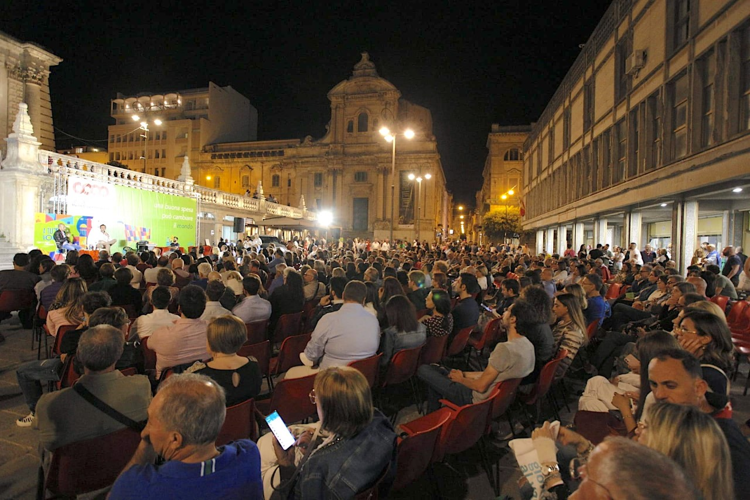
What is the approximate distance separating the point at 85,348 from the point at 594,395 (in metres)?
3.64

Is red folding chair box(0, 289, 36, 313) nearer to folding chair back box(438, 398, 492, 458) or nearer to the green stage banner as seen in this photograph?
the green stage banner

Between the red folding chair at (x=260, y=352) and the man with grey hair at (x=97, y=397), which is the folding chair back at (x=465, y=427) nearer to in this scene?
the man with grey hair at (x=97, y=397)

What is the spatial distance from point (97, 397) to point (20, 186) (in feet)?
42.1

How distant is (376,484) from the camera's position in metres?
1.96

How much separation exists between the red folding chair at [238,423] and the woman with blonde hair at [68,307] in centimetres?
282

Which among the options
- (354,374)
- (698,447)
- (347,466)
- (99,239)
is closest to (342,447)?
(347,466)

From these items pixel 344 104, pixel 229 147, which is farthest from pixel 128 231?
pixel 229 147

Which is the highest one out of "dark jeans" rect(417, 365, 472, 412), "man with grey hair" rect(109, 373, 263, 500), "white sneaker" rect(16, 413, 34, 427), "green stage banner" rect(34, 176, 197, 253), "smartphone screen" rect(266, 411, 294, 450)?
"green stage banner" rect(34, 176, 197, 253)

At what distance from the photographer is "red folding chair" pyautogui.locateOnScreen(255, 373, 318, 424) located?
3.25 meters

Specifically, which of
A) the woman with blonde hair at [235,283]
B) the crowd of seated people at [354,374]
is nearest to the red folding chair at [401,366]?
the crowd of seated people at [354,374]

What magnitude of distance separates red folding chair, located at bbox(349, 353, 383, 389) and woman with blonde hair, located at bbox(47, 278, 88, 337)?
122 inches

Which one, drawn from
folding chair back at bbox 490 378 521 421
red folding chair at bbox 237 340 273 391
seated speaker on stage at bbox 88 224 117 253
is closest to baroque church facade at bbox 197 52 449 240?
seated speaker on stage at bbox 88 224 117 253

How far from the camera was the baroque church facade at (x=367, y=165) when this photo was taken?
152 ft

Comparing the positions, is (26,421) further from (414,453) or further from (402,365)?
(414,453)
